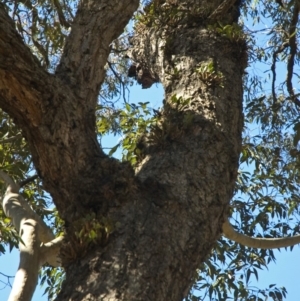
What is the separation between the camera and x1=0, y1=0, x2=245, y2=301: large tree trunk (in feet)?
7.11

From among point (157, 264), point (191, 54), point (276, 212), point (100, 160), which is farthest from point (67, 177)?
point (276, 212)

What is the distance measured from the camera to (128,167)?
8.19 feet

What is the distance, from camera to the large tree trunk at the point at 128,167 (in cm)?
217

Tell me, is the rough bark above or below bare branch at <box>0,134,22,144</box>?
below

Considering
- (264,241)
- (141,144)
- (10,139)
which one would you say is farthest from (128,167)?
(10,139)

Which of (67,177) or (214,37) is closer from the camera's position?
(67,177)

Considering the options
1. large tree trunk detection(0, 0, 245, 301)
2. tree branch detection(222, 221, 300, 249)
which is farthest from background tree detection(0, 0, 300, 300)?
tree branch detection(222, 221, 300, 249)

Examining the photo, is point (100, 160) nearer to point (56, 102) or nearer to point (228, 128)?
point (56, 102)

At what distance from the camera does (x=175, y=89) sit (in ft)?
10.7

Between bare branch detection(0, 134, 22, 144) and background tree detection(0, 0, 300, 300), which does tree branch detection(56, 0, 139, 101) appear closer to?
background tree detection(0, 0, 300, 300)

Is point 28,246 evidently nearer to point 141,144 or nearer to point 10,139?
point 141,144

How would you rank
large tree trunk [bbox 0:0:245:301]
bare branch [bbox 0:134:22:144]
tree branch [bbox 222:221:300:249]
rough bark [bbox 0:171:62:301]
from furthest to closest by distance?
bare branch [bbox 0:134:22:144]
tree branch [bbox 222:221:300:249]
rough bark [bbox 0:171:62:301]
large tree trunk [bbox 0:0:245:301]

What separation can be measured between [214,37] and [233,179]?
1.12m

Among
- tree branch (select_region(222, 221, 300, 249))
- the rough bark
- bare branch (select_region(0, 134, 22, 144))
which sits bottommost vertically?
the rough bark
